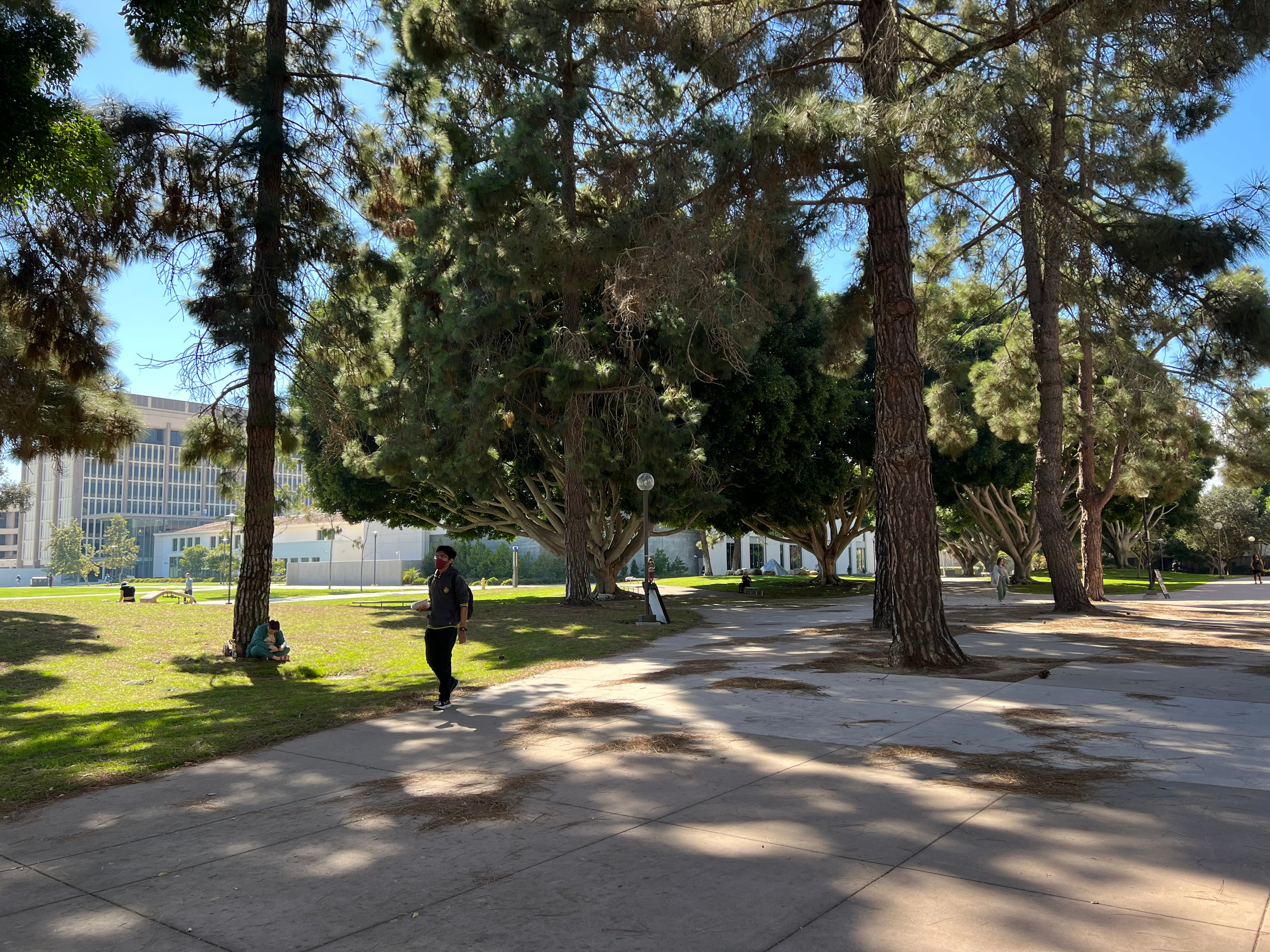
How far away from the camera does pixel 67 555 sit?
97188 mm

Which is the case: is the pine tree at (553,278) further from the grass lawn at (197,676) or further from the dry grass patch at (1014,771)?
the dry grass patch at (1014,771)

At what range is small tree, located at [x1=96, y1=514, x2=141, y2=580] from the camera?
96625 mm

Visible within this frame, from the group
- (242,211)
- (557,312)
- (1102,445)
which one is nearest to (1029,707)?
(242,211)

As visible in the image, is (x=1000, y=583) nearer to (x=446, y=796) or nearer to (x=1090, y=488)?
(x=1090, y=488)

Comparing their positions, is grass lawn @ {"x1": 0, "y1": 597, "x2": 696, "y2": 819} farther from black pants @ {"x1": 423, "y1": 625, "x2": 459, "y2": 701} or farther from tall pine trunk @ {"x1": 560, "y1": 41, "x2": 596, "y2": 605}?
tall pine trunk @ {"x1": 560, "y1": 41, "x2": 596, "y2": 605}

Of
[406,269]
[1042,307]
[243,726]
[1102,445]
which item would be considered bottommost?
[243,726]

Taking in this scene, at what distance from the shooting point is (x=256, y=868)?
452 centimetres

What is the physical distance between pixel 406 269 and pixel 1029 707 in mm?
20458

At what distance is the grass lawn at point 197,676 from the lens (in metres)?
7.56

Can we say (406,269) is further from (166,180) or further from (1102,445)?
(1102,445)

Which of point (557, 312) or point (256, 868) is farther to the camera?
point (557, 312)

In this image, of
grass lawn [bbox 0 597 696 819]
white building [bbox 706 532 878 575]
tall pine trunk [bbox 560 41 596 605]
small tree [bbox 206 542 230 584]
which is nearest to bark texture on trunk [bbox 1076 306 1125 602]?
grass lawn [bbox 0 597 696 819]

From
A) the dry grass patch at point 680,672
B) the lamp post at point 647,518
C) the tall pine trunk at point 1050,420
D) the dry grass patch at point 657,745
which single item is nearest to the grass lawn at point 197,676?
the lamp post at point 647,518

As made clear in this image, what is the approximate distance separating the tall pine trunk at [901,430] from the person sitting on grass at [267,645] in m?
8.87
